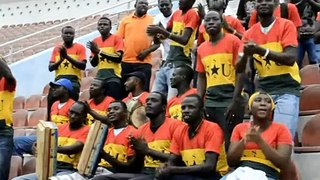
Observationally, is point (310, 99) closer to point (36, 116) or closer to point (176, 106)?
point (176, 106)

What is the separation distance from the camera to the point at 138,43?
740 cm

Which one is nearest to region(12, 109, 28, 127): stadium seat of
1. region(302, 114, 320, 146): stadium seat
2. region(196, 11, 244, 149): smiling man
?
region(196, 11, 244, 149): smiling man

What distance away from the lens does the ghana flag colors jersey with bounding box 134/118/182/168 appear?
5.19 metres

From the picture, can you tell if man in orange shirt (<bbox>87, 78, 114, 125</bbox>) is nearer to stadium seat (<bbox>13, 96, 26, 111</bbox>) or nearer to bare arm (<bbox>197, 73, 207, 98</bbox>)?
bare arm (<bbox>197, 73, 207, 98</bbox>)

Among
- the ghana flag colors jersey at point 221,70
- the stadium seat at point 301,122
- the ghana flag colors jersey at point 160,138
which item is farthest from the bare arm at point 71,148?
the stadium seat at point 301,122

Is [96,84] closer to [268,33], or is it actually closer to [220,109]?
[220,109]

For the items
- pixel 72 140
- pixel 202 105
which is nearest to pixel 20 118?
pixel 72 140

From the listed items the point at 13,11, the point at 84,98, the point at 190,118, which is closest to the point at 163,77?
the point at 190,118

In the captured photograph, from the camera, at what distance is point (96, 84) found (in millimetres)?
6434

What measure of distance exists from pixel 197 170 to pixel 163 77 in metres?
1.84

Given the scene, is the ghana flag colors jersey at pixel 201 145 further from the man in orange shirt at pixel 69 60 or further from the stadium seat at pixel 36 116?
the stadium seat at pixel 36 116

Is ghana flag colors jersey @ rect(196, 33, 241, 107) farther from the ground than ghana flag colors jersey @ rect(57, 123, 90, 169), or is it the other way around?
ghana flag colors jersey @ rect(196, 33, 241, 107)

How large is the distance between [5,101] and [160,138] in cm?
157

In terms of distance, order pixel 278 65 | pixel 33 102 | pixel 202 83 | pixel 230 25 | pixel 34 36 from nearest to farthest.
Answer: pixel 278 65 < pixel 202 83 < pixel 230 25 < pixel 33 102 < pixel 34 36
